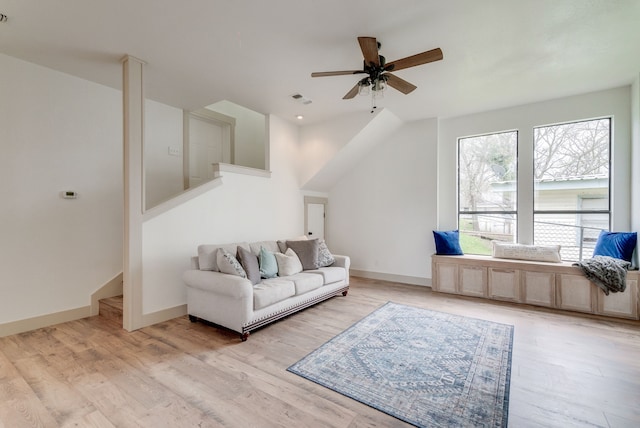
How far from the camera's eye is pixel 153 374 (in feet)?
7.45

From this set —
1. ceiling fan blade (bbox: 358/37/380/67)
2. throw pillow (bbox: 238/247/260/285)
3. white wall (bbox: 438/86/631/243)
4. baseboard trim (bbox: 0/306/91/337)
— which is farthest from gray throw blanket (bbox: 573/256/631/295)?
baseboard trim (bbox: 0/306/91/337)

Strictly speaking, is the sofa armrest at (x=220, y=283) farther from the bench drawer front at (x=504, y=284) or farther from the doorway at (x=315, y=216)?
the bench drawer front at (x=504, y=284)

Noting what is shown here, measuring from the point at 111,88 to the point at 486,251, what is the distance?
20.8ft

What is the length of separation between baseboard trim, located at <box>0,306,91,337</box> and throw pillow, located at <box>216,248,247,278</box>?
76.6 inches

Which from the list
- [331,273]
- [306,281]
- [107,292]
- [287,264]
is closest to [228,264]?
[287,264]

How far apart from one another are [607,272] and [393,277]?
299 centimetres

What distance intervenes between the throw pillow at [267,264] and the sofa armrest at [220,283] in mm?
623

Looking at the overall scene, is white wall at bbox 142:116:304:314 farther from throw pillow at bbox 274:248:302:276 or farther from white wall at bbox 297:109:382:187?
throw pillow at bbox 274:248:302:276

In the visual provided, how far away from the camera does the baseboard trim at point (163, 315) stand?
128 inches

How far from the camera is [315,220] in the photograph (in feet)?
20.0

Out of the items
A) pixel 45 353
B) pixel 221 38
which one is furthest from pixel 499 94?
pixel 45 353

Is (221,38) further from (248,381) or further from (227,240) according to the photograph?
(248,381)

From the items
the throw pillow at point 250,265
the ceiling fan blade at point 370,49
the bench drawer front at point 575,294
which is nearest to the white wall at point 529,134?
the bench drawer front at point 575,294

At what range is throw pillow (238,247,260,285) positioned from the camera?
11.1 ft
